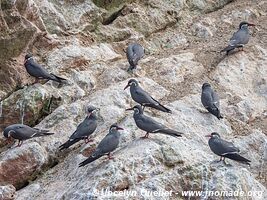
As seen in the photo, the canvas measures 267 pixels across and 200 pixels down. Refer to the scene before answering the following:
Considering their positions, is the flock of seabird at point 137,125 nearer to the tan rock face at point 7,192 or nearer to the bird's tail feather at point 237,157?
the bird's tail feather at point 237,157

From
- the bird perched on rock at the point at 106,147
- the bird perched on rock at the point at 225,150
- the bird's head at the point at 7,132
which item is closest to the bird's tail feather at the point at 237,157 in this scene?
the bird perched on rock at the point at 225,150

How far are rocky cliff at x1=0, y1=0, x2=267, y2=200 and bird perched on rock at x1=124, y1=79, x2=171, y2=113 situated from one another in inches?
8.9

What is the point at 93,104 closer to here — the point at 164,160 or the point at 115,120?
the point at 115,120

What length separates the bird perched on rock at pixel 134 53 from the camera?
14969mm

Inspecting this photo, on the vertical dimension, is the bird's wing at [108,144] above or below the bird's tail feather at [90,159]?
above

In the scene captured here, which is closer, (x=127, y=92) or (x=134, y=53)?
(x=127, y=92)

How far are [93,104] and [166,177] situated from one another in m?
3.12

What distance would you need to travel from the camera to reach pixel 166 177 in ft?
36.1

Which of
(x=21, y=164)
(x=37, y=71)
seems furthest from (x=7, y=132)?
(x=37, y=71)

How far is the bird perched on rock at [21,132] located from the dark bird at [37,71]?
1.79m

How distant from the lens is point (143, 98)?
1311 cm

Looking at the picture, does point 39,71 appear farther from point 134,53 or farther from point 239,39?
point 239,39

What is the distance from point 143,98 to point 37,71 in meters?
2.70

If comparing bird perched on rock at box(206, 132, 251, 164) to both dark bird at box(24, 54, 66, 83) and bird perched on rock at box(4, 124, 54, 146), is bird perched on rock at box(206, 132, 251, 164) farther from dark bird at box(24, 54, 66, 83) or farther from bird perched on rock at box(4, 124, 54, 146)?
dark bird at box(24, 54, 66, 83)
